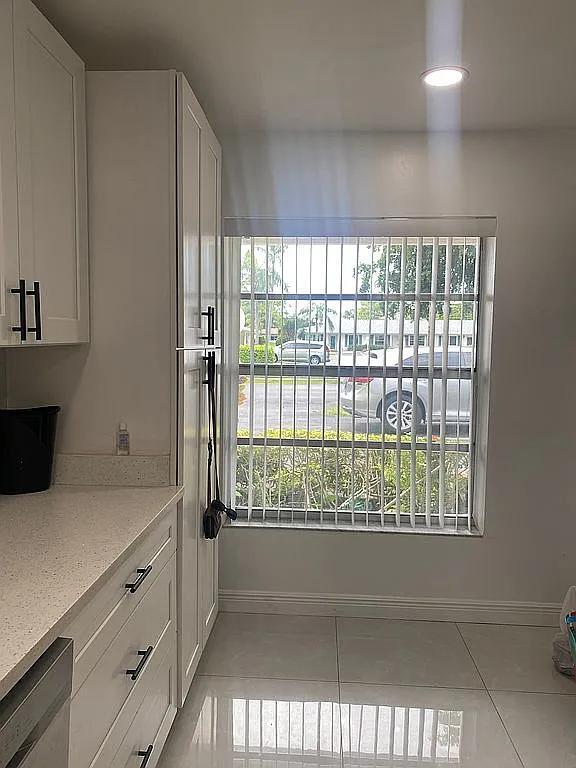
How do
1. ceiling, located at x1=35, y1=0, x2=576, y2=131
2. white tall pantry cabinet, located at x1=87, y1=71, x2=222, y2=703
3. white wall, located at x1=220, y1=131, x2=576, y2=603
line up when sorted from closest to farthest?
ceiling, located at x1=35, y1=0, x2=576, y2=131 → white tall pantry cabinet, located at x1=87, y1=71, x2=222, y2=703 → white wall, located at x1=220, y1=131, x2=576, y2=603

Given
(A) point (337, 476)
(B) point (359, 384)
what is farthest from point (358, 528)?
(B) point (359, 384)

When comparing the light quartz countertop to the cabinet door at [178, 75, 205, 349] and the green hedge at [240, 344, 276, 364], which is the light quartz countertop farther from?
the green hedge at [240, 344, 276, 364]

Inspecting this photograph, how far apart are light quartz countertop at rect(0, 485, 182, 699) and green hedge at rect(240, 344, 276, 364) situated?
4.04 ft

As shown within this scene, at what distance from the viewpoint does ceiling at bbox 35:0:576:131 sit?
2004 millimetres

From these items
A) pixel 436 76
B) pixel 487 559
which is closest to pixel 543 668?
pixel 487 559

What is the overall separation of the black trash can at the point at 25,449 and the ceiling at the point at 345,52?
1.26 meters

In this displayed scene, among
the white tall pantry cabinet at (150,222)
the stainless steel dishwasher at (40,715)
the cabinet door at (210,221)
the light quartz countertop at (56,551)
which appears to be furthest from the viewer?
the cabinet door at (210,221)

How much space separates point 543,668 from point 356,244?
6.96ft

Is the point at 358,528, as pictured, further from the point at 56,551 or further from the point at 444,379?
the point at 56,551

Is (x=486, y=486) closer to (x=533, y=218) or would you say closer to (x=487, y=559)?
(x=487, y=559)

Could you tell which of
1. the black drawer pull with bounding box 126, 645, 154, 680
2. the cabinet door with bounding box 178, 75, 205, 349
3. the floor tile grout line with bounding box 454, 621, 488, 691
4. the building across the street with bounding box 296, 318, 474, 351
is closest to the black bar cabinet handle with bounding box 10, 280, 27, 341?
the cabinet door with bounding box 178, 75, 205, 349

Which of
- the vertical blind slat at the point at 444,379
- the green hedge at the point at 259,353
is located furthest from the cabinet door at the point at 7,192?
the vertical blind slat at the point at 444,379

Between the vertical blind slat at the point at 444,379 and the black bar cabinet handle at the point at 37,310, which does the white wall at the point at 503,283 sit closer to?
the vertical blind slat at the point at 444,379

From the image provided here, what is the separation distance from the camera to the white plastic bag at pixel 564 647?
2863mm
